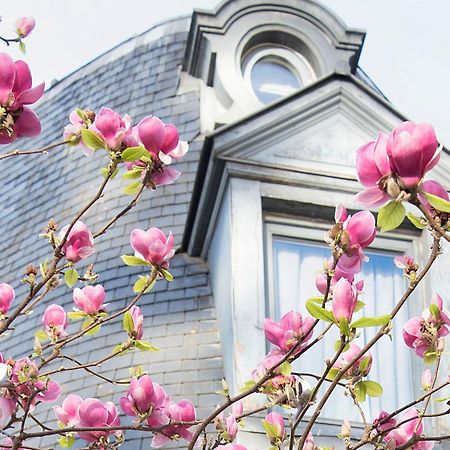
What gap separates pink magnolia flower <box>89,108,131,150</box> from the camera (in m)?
2.17

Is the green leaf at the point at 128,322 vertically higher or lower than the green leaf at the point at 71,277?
lower

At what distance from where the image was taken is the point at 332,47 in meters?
6.09

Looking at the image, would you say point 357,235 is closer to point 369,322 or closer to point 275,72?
point 369,322

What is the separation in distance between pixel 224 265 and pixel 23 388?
2108 millimetres

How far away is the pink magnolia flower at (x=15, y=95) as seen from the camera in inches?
80.0

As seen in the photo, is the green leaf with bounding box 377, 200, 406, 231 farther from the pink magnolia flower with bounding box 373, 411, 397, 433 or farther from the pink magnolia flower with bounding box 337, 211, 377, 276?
the pink magnolia flower with bounding box 373, 411, 397, 433

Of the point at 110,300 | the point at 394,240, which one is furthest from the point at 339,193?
the point at 110,300

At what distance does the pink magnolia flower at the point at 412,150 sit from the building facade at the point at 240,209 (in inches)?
88.0

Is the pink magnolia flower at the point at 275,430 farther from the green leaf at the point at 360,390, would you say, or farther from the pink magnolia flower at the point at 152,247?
the pink magnolia flower at the point at 152,247

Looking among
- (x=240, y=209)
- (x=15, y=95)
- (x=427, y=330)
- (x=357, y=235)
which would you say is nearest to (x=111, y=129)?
(x=15, y=95)

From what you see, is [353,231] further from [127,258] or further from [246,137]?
[246,137]

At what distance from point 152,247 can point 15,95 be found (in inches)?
19.1

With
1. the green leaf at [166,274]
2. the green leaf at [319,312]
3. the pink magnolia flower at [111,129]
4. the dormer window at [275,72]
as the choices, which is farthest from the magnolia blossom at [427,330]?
the dormer window at [275,72]

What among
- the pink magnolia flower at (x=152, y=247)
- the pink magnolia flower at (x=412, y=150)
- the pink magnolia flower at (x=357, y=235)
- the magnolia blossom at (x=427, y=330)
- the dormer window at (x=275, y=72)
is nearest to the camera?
the pink magnolia flower at (x=412, y=150)
